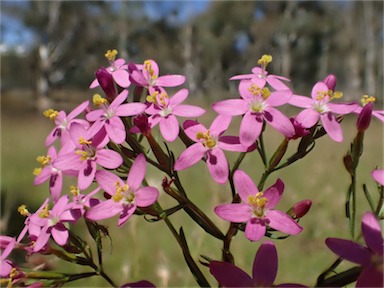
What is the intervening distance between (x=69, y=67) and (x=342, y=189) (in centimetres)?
1427

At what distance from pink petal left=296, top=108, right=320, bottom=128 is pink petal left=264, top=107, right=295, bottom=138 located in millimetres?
33

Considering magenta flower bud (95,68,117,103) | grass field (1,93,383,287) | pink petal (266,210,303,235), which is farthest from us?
grass field (1,93,383,287)

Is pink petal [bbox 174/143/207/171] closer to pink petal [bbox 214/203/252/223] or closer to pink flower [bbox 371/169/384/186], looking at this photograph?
pink petal [bbox 214/203/252/223]

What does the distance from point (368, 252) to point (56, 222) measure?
1.59 ft

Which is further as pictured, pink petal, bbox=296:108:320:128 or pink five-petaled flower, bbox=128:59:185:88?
pink five-petaled flower, bbox=128:59:185:88

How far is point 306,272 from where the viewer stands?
9.52 ft

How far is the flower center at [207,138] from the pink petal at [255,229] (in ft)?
0.46

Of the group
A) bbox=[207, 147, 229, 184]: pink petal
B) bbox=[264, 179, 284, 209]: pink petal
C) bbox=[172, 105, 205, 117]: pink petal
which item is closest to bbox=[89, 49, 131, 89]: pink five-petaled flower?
bbox=[172, 105, 205, 117]: pink petal

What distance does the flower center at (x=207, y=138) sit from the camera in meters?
0.80

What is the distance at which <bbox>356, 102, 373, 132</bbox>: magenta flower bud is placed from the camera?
86 centimetres

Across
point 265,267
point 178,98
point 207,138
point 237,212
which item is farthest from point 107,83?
point 265,267

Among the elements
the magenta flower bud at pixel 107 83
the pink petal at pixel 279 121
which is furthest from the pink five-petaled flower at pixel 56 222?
the pink petal at pixel 279 121

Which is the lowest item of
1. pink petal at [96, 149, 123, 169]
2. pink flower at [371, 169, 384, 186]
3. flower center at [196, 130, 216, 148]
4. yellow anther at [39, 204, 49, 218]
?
yellow anther at [39, 204, 49, 218]

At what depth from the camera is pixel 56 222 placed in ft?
2.66
